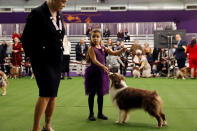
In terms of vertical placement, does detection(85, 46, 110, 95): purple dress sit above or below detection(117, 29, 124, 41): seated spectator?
below

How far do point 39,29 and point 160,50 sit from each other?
12.4 meters

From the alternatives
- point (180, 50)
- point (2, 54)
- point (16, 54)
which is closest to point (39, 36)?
point (180, 50)

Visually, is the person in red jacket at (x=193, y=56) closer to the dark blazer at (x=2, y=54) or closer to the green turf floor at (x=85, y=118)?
the green turf floor at (x=85, y=118)

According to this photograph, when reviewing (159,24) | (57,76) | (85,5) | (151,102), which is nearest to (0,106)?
(57,76)

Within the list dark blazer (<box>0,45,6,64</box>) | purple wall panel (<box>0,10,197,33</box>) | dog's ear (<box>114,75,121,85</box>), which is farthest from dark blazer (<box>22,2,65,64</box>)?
purple wall panel (<box>0,10,197,33</box>)

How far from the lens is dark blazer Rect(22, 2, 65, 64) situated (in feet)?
8.84

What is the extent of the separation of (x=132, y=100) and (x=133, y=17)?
18.3m

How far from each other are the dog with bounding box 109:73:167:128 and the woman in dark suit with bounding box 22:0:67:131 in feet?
3.69

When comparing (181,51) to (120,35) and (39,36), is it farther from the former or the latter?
(39,36)

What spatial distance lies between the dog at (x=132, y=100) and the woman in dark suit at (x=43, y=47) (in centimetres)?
113

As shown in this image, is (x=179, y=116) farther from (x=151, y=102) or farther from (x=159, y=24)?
(x=159, y=24)

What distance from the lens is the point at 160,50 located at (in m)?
14.4

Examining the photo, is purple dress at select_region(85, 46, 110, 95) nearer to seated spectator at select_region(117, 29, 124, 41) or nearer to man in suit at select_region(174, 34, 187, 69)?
man in suit at select_region(174, 34, 187, 69)

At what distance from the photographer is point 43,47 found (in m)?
2.71
